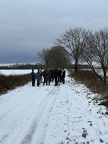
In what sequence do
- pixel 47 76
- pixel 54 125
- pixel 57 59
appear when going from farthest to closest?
pixel 57 59 < pixel 47 76 < pixel 54 125

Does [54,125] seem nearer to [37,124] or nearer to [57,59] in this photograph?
[37,124]

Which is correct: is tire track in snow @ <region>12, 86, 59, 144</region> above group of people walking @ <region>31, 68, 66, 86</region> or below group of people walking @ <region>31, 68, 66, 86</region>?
below

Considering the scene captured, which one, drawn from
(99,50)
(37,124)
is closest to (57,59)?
(99,50)

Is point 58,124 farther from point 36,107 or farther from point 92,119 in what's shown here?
point 36,107

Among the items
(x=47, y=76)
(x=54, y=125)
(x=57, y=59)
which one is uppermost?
(x=57, y=59)

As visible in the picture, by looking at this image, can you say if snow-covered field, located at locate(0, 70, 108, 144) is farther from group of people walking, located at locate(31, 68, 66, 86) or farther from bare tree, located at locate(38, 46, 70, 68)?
bare tree, located at locate(38, 46, 70, 68)

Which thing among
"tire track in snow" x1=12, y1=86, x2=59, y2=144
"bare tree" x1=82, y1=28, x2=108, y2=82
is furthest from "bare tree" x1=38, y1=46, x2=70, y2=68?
"tire track in snow" x1=12, y1=86, x2=59, y2=144

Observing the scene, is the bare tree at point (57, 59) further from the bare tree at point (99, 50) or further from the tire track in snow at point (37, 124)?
the tire track in snow at point (37, 124)

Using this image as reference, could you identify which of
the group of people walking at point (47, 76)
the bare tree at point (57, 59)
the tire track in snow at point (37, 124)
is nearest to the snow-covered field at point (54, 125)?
the tire track in snow at point (37, 124)

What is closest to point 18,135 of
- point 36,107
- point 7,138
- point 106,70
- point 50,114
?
point 7,138

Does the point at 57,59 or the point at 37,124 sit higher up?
the point at 57,59

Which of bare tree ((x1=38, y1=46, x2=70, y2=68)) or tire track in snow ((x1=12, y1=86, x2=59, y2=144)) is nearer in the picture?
tire track in snow ((x1=12, y1=86, x2=59, y2=144))

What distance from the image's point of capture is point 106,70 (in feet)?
82.7

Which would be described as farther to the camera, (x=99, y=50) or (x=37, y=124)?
(x=99, y=50)
